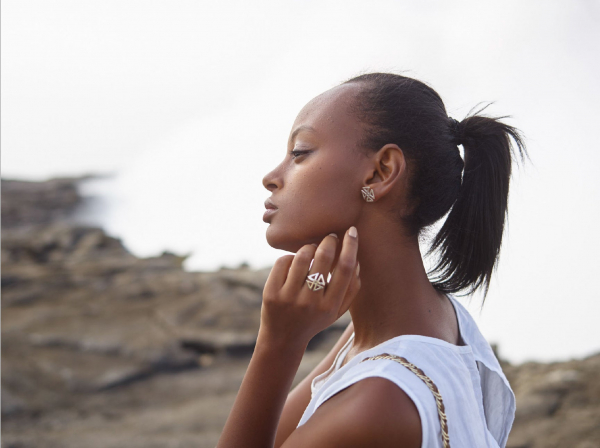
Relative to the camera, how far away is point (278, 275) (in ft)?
4.85

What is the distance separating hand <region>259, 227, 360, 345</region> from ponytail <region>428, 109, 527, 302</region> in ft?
1.81

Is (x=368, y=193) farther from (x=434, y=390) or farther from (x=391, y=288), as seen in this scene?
(x=434, y=390)

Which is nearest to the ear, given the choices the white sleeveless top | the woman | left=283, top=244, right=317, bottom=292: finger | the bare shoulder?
the woman

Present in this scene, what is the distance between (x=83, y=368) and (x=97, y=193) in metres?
7.84

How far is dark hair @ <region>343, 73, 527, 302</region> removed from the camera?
5.54ft

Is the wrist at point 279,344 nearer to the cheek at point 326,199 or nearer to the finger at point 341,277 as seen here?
the finger at point 341,277

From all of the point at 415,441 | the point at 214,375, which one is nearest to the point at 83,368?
the point at 214,375

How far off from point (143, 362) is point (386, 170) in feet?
15.8

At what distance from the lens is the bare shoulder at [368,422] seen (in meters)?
1.20

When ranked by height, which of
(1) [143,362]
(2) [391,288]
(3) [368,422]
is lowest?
(1) [143,362]

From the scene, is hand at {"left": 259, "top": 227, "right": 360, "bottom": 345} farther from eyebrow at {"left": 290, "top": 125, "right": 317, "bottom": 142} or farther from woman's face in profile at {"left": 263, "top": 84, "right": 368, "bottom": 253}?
eyebrow at {"left": 290, "top": 125, "right": 317, "bottom": 142}

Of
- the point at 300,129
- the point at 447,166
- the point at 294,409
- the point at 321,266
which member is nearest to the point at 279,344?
the point at 321,266

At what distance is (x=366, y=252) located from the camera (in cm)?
166

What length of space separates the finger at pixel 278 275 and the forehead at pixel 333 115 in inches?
17.5
